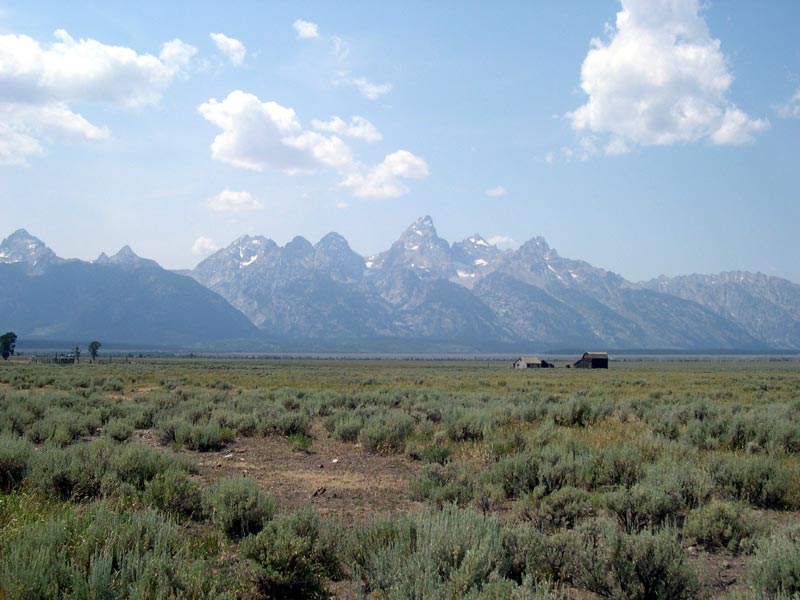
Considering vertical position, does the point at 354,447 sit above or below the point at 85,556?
below

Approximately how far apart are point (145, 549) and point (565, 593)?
3655 mm

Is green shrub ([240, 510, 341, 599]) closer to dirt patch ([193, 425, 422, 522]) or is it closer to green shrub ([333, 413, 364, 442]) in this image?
dirt patch ([193, 425, 422, 522])

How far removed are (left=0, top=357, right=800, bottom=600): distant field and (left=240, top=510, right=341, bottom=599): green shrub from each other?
0.02 meters

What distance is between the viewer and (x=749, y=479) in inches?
360

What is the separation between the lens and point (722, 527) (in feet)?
23.1

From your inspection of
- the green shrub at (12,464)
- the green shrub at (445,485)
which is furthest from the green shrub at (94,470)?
the green shrub at (445,485)

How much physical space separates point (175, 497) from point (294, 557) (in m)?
2.81

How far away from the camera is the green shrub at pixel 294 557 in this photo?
5.39 m

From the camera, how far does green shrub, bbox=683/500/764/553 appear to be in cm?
700

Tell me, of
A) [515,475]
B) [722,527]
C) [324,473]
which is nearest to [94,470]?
[324,473]

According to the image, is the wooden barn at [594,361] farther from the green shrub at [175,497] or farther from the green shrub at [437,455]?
the green shrub at [175,497]

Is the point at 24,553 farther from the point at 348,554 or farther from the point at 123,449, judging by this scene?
the point at 123,449

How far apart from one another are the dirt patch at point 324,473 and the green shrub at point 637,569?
11.4ft

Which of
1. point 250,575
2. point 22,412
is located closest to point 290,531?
point 250,575
